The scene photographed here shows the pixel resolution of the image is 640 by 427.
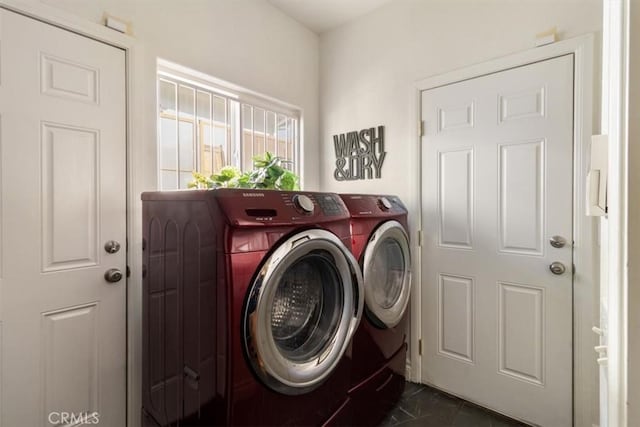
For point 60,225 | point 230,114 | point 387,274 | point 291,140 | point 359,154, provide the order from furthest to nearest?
point 291,140 < point 359,154 < point 230,114 < point 387,274 < point 60,225

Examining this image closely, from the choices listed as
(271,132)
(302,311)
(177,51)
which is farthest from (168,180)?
(302,311)

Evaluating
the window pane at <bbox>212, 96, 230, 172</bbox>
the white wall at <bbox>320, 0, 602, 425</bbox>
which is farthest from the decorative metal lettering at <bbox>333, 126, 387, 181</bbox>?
the window pane at <bbox>212, 96, 230, 172</bbox>

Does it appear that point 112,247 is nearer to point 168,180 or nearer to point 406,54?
point 168,180

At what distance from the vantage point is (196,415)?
117 centimetres

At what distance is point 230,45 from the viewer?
200 cm

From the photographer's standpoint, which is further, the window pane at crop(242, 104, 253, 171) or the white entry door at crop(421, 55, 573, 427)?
the window pane at crop(242, 104, 253, 171)

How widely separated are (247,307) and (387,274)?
3.49ft

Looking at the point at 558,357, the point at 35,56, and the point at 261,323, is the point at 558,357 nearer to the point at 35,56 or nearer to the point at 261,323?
the point at 261,323

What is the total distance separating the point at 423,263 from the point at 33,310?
206 centimetres

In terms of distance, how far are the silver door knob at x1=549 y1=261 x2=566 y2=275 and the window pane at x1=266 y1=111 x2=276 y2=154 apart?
1.92 metres

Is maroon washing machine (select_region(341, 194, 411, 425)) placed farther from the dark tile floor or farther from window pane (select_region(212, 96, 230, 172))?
window pane (select_region(212, 96, 230, 172))

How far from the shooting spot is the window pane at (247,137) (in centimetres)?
221

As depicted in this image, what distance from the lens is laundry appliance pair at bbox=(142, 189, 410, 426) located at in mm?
1044

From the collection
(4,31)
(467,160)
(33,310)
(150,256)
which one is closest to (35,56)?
(4,31)
